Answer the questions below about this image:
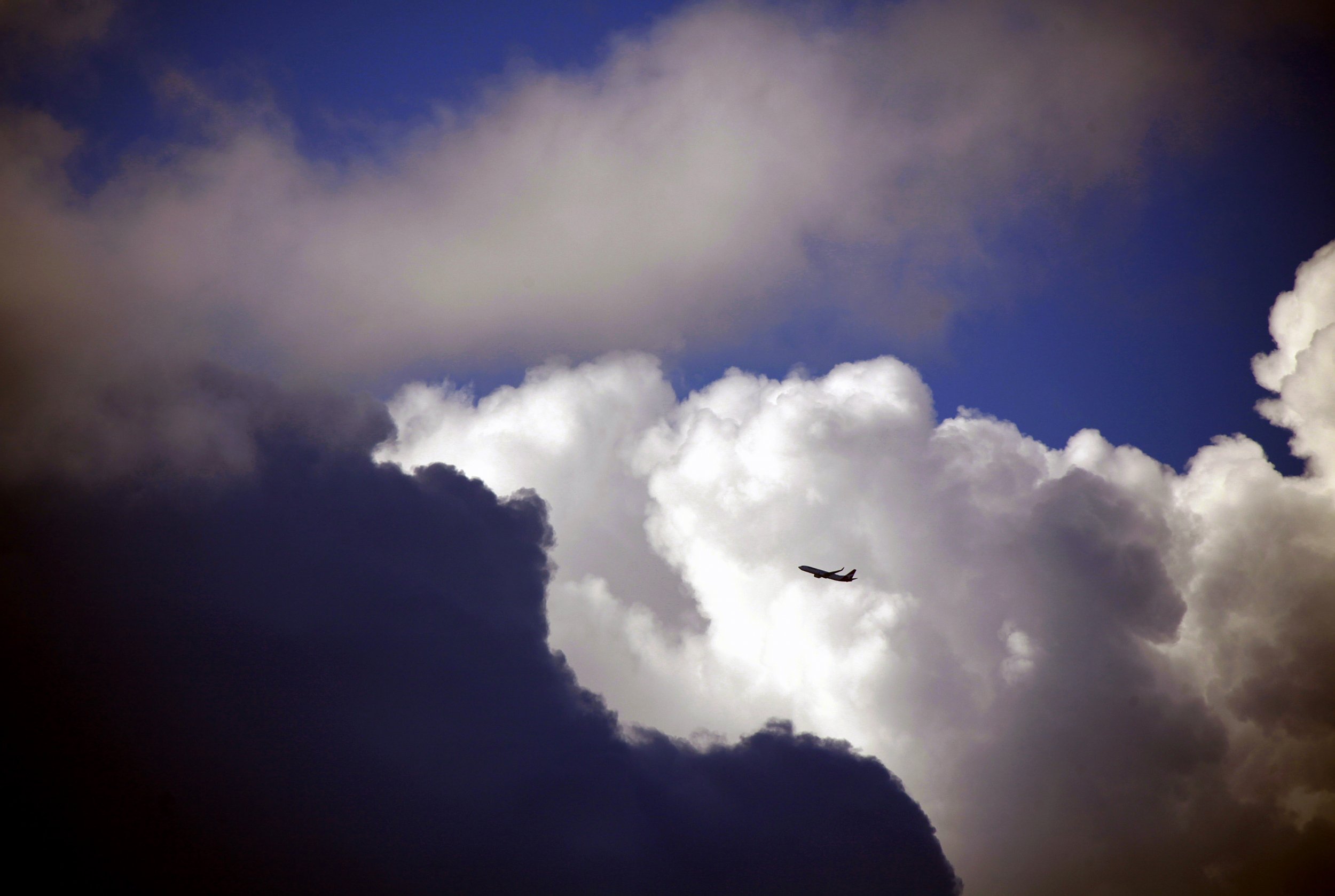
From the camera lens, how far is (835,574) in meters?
92.2

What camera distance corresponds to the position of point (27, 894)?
4815 inches

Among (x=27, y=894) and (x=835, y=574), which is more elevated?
(x=835, y=574)

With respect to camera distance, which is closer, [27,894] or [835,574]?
[835,574]

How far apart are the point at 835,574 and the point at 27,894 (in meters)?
202
